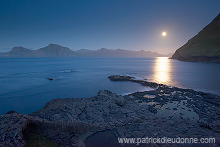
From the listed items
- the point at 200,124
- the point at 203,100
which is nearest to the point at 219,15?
the point at 203,100

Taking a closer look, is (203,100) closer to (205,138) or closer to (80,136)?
(205,138)

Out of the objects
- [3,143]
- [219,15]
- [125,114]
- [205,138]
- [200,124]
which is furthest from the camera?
[219,15]

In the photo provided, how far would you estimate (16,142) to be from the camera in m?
8.89

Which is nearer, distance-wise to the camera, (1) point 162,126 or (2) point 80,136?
(2) point 80,136

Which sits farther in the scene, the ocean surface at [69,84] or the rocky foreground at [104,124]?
the ocean surface at [69,84]

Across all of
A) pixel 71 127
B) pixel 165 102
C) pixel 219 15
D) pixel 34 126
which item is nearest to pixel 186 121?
pixel 165 102

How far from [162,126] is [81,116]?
9725mm

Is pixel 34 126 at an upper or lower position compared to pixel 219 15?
lower

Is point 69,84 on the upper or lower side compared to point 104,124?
lower

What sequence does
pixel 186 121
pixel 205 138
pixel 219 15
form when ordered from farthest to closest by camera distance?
pixel 219 15 < pixel 186 121 < pixel 205 138

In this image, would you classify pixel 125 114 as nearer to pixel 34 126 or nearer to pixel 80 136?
pixel 80 136

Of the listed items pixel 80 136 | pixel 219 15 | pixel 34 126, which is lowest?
pixel 80 136

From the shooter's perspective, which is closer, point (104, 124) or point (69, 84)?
point (104, 124)

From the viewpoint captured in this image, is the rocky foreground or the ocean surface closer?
the rocky foreground
